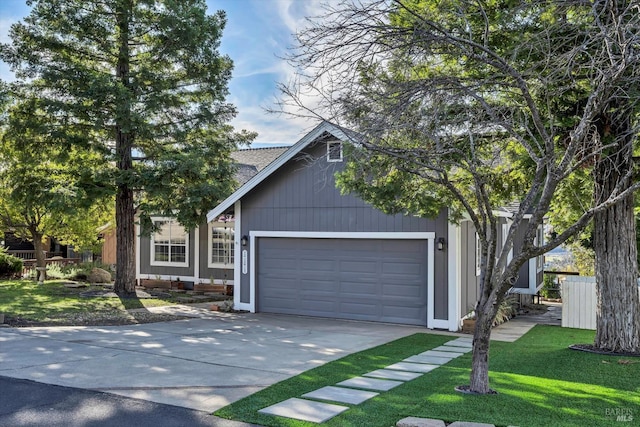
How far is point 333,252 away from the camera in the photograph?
14.5 m

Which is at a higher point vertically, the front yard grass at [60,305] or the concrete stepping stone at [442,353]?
the front yard grass at [60,305]

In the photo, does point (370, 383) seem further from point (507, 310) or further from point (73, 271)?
point (73, 271)

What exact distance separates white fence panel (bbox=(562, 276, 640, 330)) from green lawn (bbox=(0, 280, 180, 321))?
36.6ft

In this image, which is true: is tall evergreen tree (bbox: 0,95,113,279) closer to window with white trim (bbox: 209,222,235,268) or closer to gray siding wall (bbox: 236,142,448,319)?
window with white trim (bbox: 209,222,235,268)

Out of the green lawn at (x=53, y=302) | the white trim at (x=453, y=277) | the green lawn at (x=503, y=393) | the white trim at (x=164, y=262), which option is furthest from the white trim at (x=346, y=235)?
the white trim at (x=164, y=262)

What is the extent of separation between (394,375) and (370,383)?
26.6 inches

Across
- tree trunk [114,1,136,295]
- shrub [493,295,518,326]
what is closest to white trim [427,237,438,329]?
shrub [493,295,518,326]

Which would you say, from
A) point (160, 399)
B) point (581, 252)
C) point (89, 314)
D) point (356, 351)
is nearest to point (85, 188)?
point (89, 314)

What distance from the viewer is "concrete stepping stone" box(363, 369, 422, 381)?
7965 mm

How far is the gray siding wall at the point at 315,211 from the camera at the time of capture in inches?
522

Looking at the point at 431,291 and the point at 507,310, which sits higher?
the point at 431,291

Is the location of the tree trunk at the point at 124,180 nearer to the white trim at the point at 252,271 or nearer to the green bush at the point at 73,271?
the white trim at the point at 252,271

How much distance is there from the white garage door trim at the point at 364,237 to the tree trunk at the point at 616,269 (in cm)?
404

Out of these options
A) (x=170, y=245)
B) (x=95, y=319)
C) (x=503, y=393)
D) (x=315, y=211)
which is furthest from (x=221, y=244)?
(x=503, y=393)
